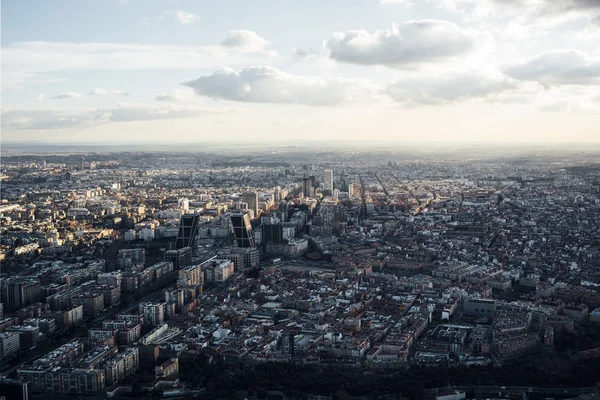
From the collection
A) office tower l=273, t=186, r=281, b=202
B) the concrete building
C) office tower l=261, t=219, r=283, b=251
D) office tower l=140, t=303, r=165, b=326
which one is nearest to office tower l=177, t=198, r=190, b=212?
office tower l=273, t=186, r=281, b=202

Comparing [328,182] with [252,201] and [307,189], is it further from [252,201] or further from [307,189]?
[252,201]

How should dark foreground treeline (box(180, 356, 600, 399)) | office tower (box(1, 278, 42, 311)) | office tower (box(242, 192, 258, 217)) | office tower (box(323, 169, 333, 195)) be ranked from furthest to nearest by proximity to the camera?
office tower (box(323, 169, 333, 195)) < office tower (box(242, 192, 258, 217)) < office tower (box(1, 278, 42, 311)) < dark foreground treeline (box(180, 356, 600, 399))

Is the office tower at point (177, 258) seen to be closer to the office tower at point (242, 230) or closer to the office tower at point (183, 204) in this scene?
the office tower at point (242, 230)

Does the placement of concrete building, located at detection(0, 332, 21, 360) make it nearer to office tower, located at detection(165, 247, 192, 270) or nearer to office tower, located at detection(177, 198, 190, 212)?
office tower, located at detection(165, 247, 192, 270)

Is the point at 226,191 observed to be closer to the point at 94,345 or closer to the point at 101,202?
the point at 101,202

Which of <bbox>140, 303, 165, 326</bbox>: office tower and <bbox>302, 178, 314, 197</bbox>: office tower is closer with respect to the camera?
<bbox>140, 303, 165, 326</bbox>: office tower

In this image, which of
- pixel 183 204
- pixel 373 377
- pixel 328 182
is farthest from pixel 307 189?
pixel 373 377

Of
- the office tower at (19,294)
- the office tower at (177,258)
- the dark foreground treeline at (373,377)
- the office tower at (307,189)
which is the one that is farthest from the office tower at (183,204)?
the dark foreground treeline at (373,377)

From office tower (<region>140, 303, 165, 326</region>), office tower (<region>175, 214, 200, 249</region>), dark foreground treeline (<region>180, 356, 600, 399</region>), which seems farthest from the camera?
office tower (<region>175, 214, 200, 249</region>)

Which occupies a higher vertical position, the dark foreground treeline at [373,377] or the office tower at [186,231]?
the office tower at [186,231]
